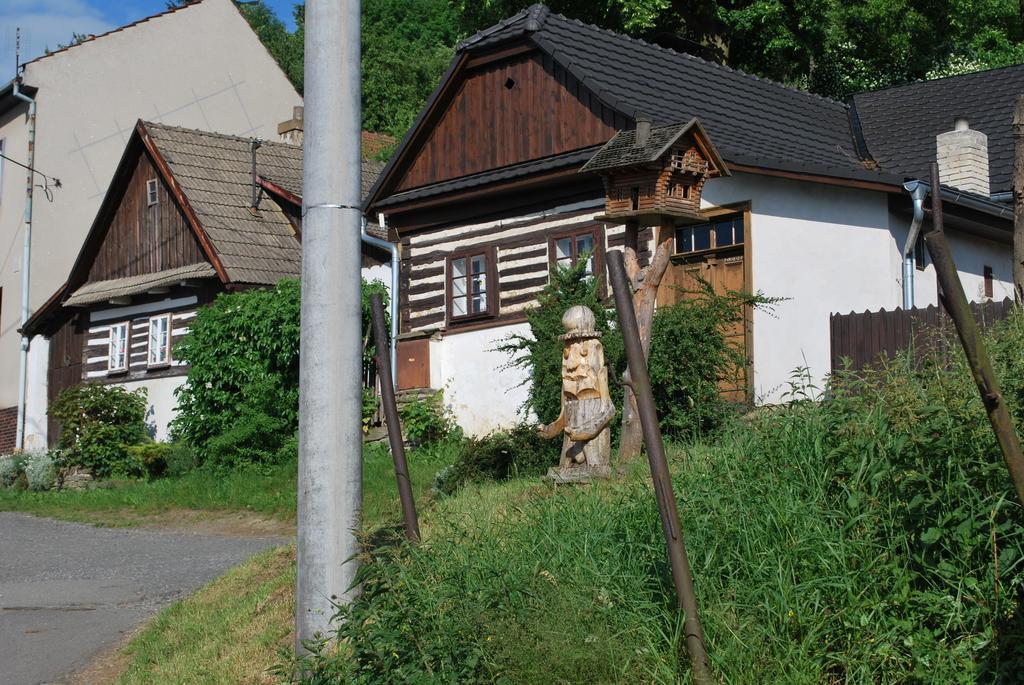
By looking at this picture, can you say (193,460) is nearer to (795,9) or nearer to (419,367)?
(419,367)

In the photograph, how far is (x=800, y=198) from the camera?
1942cm

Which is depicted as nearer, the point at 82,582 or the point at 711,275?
the point at 82,582

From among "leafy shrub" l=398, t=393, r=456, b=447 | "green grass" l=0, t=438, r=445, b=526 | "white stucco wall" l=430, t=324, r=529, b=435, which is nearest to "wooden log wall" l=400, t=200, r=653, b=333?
"white stucco wall" l=430, t=324, r=529, b=435

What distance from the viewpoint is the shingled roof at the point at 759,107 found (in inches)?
799

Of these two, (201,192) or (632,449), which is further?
(201,192)

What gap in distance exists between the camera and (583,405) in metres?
10.9

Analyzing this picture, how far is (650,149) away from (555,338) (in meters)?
3.43

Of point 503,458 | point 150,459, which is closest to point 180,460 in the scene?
point 150,459

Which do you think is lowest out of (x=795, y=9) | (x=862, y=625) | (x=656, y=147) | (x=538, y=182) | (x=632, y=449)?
(x=862, y=625)

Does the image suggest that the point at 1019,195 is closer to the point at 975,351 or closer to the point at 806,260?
the point at 975,351

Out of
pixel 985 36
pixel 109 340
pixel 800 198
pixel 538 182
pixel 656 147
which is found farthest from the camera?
pixel 985 36

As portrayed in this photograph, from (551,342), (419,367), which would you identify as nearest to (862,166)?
(419,367)

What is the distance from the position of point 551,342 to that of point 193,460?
10343 mm

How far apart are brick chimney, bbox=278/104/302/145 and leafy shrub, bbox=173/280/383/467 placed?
9.14 meters
